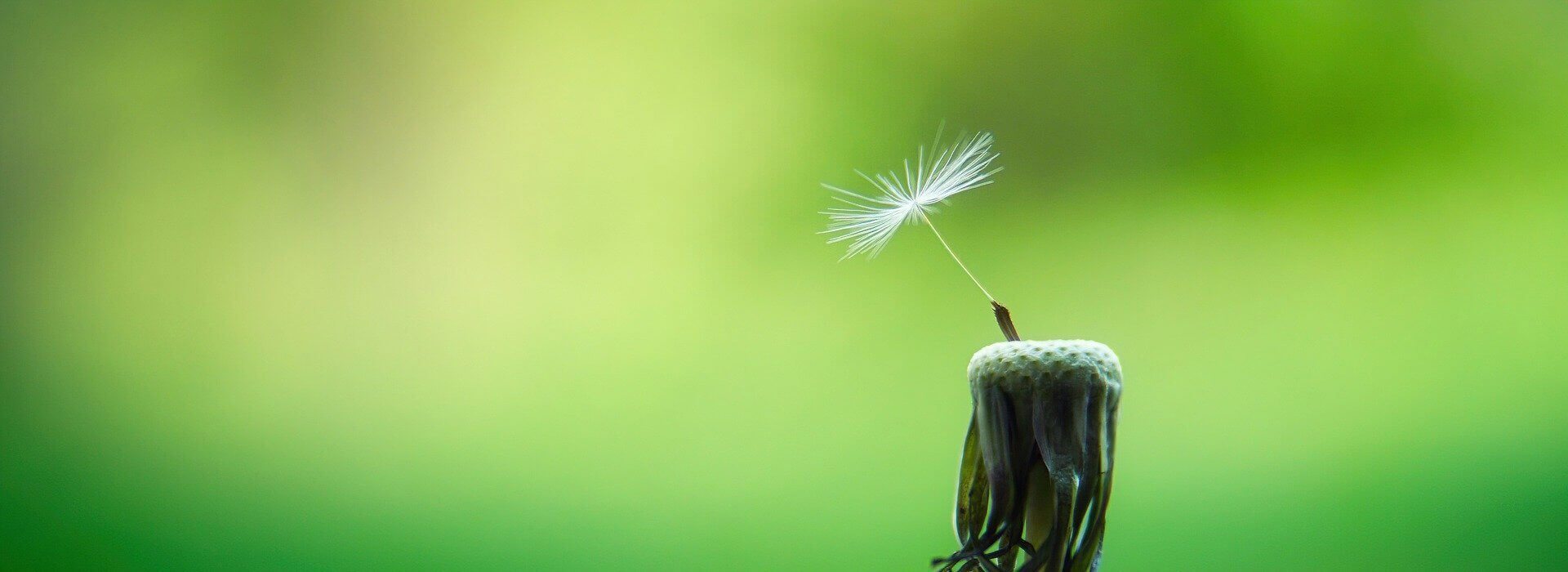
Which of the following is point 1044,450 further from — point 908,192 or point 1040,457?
point 908,192

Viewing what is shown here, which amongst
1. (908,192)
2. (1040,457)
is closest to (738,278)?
(908,192)

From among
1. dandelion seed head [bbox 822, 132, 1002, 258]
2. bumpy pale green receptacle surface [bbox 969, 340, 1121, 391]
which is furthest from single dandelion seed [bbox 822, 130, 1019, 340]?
bumpy pale green receptacle surface [bbox 969, 340, 1121, 391]

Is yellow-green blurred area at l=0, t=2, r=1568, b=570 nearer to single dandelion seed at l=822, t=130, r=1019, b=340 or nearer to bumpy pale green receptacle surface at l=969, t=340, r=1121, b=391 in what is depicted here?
single dandelion seed at l=822, t=130, r=1019, b=340

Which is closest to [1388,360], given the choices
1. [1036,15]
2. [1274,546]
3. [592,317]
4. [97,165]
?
[1274,546]

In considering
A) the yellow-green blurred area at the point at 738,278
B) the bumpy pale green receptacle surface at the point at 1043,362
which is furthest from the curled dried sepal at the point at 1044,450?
the yellow-green blurred area at the point at 738,278

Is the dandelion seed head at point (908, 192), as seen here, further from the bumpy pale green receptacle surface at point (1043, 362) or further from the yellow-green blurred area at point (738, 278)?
the bumpy pale green receptacle surface at point (1043, 362)

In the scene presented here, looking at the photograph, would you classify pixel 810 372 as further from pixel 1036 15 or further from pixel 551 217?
pixel 1036 15
